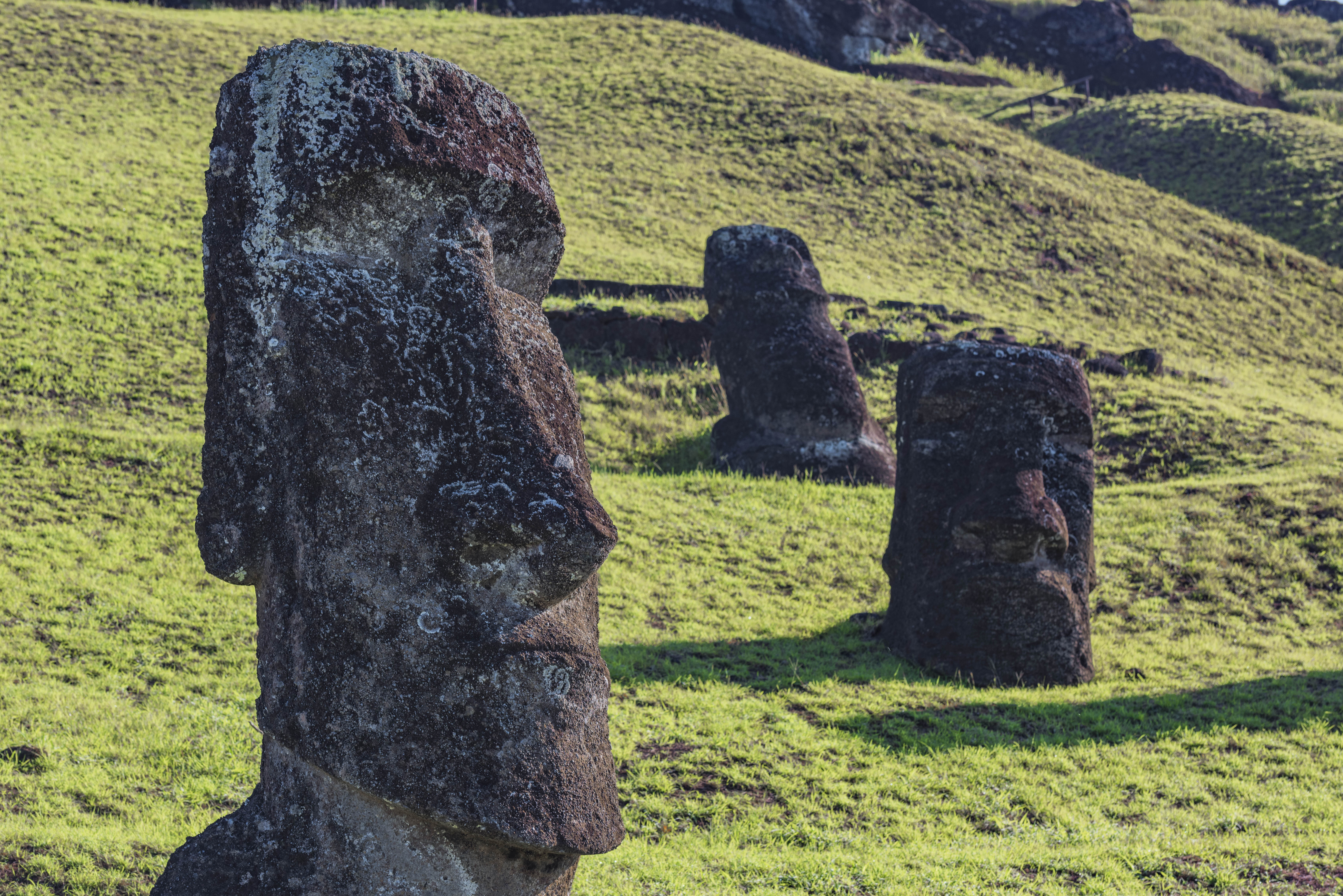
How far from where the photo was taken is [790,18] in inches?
1875

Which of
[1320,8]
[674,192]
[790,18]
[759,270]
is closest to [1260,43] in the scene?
[1320,8]

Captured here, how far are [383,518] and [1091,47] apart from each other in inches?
2087

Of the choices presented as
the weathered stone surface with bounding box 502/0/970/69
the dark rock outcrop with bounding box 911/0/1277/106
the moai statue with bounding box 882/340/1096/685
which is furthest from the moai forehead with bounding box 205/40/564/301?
the dark rock outcrop with bounding box 911/0/1277/106

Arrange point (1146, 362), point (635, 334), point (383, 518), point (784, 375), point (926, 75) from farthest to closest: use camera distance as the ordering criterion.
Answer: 1. point (926, 75)
2. point (1146, 362)
3. point (635, 334)
4. point (784, 375)
5. point (383, 518)

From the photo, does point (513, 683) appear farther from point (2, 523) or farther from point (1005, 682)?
point (2, 523)

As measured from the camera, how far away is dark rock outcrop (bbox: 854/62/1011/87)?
4534 cm

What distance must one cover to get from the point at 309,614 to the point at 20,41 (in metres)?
33.3

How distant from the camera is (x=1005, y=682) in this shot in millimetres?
9539

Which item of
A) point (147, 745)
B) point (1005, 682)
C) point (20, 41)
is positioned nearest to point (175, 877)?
point (147, 745)

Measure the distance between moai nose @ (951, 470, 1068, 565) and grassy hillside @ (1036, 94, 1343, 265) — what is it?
2710 cm

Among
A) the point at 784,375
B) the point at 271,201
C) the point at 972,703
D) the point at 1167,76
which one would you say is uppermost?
the point at 1167,76

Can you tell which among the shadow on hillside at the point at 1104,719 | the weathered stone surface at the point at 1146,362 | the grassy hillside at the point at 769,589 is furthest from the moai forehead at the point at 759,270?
the shadow on hillside at the point at 1104,719

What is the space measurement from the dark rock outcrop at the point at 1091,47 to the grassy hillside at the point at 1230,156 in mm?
4837

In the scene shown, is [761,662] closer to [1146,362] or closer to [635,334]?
[635,334]
